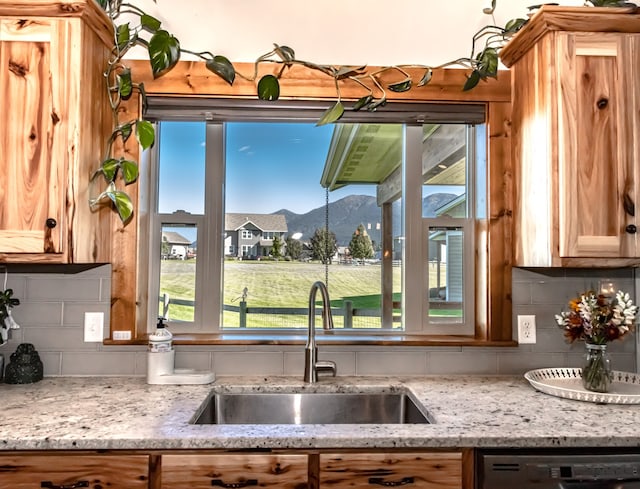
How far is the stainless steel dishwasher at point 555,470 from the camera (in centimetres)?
136

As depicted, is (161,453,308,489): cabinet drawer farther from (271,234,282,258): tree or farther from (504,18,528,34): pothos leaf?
(504,18,528,34): pothos leaf

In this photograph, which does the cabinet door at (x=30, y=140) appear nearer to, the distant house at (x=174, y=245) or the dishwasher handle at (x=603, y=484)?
the distant house at (x=174, y=245)

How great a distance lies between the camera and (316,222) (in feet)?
7.50

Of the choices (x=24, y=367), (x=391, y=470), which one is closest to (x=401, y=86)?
(x=391, y=470)

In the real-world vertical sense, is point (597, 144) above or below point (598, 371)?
above

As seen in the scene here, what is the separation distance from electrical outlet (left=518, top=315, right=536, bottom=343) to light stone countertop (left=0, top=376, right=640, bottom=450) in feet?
0.98

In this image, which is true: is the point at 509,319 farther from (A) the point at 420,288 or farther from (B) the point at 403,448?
(B) the point at 403,448

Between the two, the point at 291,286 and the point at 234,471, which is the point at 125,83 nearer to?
the point at 291,286

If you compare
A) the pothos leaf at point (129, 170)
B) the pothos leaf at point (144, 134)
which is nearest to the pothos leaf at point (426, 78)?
the pothos leaf at point (144, 134)

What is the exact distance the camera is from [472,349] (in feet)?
6.79

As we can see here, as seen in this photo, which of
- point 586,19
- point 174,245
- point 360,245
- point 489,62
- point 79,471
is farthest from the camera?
point 360,245

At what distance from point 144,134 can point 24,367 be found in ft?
3.36

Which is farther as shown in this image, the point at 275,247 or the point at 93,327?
the point at 275,247

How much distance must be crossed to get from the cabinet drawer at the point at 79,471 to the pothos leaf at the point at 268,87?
1.39m
